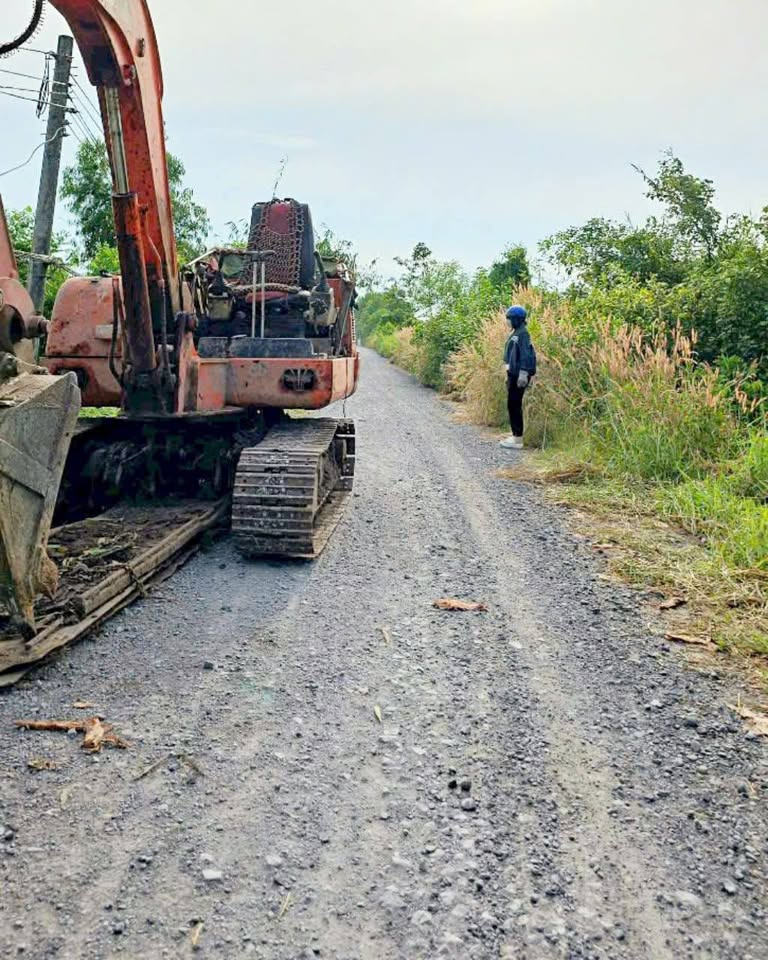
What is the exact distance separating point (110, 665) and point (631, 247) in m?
11.0

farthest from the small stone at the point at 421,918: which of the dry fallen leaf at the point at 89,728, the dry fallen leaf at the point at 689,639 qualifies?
the dry fallen leaf at the point at 689,639

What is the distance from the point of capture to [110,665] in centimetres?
405

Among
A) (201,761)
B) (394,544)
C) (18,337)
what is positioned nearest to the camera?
(201,761)

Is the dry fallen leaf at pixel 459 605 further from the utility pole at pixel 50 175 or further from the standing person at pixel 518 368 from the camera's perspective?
the utility pole at pixel 50 175

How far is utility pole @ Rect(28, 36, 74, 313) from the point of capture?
41.2 feet

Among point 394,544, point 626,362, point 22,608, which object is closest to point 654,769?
point 22,608

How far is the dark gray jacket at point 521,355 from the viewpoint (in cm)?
1099

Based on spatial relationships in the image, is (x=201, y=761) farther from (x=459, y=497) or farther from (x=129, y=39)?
(x=459, y=497)

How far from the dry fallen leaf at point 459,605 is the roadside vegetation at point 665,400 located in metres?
1.10

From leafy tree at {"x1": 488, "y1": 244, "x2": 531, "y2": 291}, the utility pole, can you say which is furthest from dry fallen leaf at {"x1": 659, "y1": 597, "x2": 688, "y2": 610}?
leafy tree at {"x1": 488, "y1": 244, "x2": 531, "y2": 291}

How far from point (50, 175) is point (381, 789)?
471 inches

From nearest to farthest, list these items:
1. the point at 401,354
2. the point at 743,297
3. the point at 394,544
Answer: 1. the point at 394,544
2. the point at 743,297
3. the point at 401,354

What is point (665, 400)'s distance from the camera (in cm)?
A: 857

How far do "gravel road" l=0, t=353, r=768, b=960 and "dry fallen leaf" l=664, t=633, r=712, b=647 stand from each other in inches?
5.0
